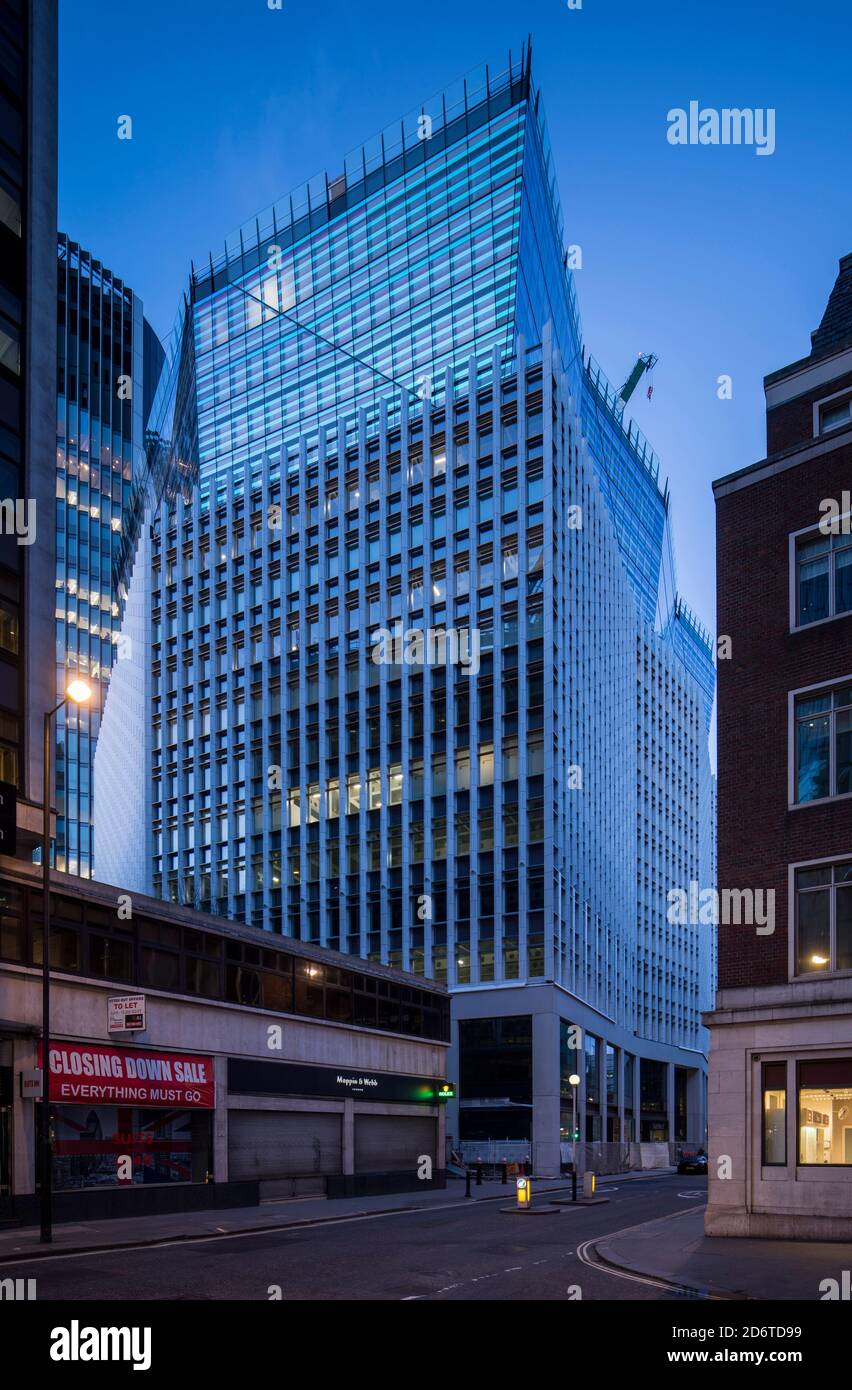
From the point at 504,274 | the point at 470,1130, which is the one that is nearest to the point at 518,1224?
the point at 470,1130

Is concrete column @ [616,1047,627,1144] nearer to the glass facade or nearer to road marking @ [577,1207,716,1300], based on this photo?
road marking @ [577,1207,716,1300]

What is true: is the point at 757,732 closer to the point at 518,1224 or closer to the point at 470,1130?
the point at 518,1224

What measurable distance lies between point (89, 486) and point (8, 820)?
101m

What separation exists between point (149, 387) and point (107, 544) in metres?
21.7

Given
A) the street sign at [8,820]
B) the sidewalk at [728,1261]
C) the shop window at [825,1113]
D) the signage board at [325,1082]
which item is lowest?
the signage board at [325,1082]

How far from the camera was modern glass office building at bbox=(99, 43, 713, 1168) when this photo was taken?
76438mm

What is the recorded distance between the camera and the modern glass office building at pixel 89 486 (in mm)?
117250

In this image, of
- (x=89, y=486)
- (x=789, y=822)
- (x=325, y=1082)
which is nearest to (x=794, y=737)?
(x=789, y=822)

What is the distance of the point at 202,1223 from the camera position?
96.0 ft

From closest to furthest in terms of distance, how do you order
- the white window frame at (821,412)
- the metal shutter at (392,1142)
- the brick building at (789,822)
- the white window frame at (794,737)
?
the brick building at (789,822), the white window frame at (794,737), the white window frame at (821,412), the metal shutter at (392,1142)

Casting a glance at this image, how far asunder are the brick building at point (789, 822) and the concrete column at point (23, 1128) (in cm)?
1449

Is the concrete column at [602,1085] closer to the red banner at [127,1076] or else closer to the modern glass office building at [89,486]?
the modern glass office building at [89,486]

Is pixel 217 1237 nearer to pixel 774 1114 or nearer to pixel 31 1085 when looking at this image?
pixel 31 1085

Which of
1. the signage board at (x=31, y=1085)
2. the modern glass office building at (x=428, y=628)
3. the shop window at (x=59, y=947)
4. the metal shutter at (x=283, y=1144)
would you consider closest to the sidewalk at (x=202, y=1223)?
the metal shutter at (x=283, y=1144)
